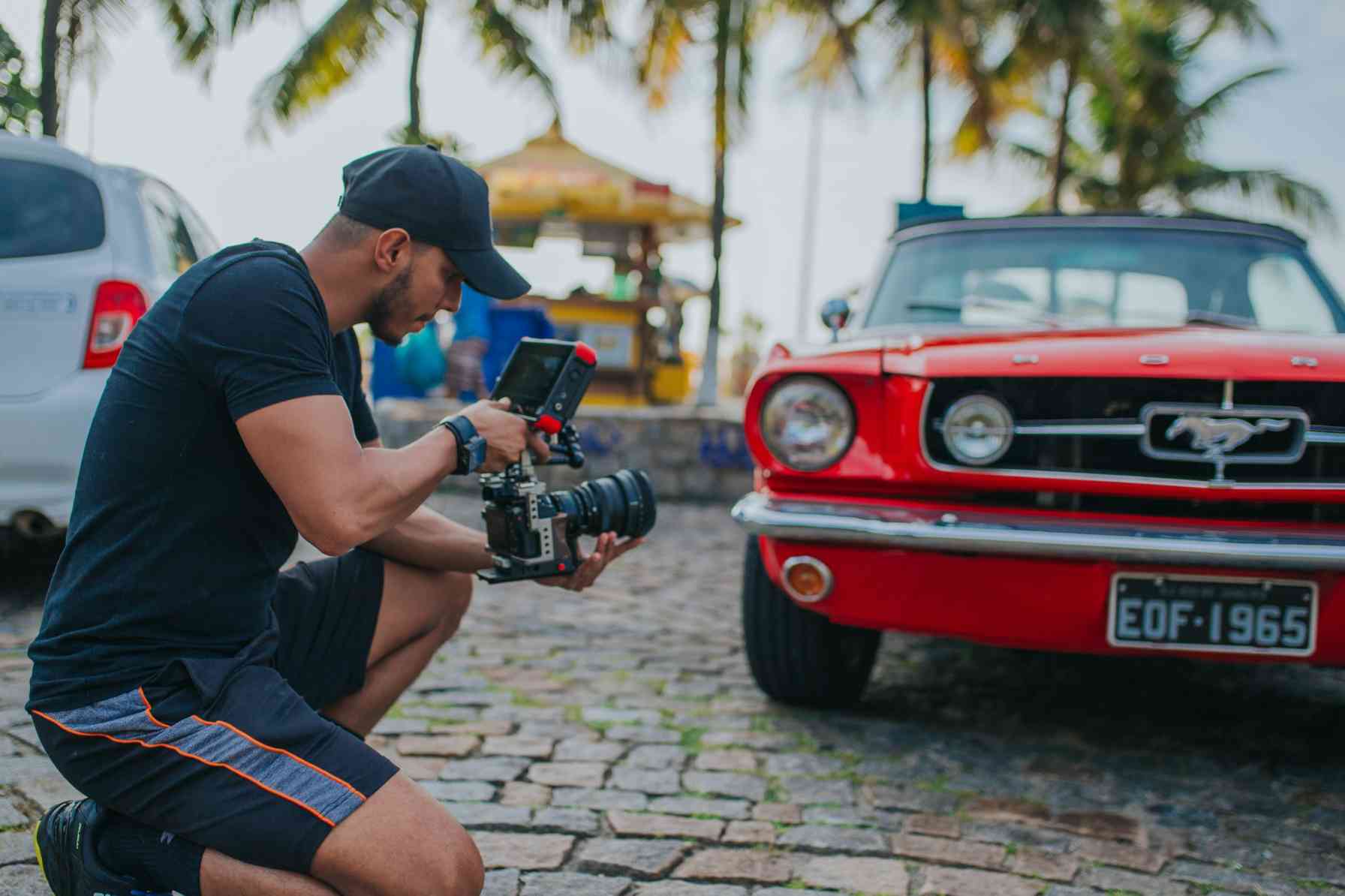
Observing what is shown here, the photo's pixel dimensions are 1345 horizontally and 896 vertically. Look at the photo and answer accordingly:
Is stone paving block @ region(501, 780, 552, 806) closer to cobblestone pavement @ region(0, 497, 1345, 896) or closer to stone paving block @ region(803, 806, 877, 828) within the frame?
cobblestone pavement @ region(0, 497, 1345, 896)

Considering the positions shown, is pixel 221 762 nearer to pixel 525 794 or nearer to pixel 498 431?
pixel 498 431

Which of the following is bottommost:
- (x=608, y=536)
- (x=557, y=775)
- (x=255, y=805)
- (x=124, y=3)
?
(x=557, y=775)

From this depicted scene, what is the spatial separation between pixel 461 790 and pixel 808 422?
1.24 meters

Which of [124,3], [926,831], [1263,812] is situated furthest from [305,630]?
[124,3]

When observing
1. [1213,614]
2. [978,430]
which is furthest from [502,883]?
[1213,614]

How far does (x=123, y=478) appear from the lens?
181 centimetres

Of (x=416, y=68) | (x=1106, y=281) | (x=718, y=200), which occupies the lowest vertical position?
(x=1106, y=281)

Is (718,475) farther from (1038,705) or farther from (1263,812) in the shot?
(1263,812)

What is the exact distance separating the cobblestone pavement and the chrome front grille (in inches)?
30.7

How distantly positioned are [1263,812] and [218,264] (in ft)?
8.41

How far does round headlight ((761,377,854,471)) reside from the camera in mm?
3127

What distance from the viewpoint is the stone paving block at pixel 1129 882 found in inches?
95.5

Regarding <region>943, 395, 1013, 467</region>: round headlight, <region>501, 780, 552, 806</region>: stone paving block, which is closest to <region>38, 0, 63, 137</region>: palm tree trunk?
<region>501, 780, 552, 806</region>: stone paving block

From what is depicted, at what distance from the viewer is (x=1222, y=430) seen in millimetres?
2861
